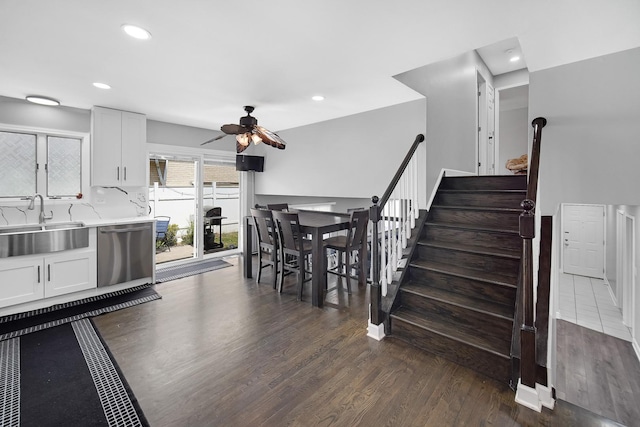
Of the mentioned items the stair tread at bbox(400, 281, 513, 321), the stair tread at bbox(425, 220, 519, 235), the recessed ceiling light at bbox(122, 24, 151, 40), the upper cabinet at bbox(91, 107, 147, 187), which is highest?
the recessed ceiling light at bbox(122, 24, 151, 40)

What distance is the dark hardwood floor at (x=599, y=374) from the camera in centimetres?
233

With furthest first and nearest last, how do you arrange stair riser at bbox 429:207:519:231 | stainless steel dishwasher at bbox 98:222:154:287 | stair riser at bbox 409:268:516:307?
stainless steel dishwasher at bbox 98:222:154:287, stair riser at bbox 429:207:519:231, stair riser at bbox 409:268:516:307

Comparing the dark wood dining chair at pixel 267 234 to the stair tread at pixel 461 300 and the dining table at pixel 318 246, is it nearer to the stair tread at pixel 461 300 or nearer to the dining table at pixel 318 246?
the dining table at pixel 318 246

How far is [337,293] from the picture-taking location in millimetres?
3939

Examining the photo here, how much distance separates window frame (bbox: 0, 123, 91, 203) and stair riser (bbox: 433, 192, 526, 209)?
4.83 metres

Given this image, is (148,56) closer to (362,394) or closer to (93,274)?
(93,274)

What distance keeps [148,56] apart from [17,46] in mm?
943

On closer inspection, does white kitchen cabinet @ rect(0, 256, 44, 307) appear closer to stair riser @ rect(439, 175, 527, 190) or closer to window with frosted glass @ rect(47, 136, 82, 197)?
window with frosted glass @ rect(47, 136, 82, 197)

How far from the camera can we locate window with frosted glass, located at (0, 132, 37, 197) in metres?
3.72

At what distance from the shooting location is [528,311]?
1.93 metres

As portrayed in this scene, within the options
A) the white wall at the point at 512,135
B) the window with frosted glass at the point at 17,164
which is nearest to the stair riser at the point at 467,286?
the white wall at the point at 512,135

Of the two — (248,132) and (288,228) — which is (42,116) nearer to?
(248,132)

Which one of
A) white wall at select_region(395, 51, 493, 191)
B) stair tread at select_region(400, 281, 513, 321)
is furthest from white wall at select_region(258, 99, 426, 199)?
stair tread at select_region(400, 281, 513, 321)

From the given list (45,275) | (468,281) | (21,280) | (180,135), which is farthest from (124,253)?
(468,281)
